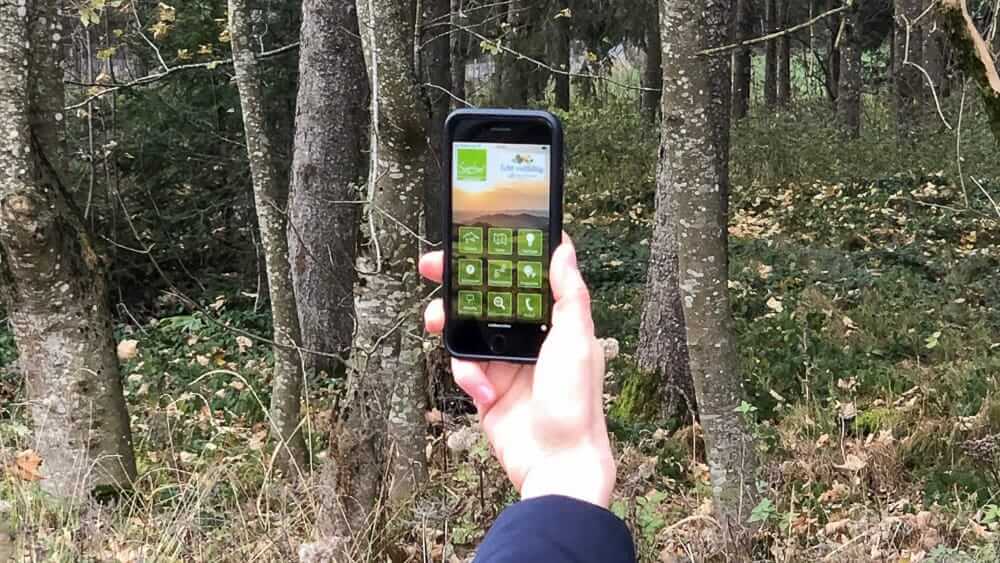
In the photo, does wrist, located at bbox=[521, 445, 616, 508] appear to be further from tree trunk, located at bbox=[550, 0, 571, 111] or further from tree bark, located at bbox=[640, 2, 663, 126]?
tree bark, located at bbox=[640, 2, 663, 126]

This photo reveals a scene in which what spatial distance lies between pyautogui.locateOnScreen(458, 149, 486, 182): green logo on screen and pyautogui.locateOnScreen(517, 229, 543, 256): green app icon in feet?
0.52

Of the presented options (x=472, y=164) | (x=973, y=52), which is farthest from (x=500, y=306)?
(x=973, y=52)

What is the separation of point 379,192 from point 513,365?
212 cm

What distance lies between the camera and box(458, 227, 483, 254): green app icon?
215cm

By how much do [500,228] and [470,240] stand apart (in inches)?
3.2

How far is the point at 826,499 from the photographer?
17.8ft

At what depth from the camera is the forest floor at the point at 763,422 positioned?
3.92 m

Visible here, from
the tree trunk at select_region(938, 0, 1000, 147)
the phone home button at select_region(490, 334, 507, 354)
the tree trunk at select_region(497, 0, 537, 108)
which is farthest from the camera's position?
the tree trunk at select_region(497, 0, 537, 108)

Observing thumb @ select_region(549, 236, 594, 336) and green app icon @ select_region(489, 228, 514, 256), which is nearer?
thumb @ select_region(549, 236, 594, 336)

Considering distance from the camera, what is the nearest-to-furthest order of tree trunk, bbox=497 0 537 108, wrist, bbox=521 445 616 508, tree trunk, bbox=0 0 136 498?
wrist, bbox=521 445 616 508 < tree trunk, bbox=0 0 136 498 < tree trunk, bbox=497 0 537 108

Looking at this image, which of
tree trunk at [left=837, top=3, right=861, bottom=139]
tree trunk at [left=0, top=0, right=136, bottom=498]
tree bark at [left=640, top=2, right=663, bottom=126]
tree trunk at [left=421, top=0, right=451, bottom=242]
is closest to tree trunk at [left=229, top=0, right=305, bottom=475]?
tree trunk at [left=0, top=0, right=136, bottom=498]

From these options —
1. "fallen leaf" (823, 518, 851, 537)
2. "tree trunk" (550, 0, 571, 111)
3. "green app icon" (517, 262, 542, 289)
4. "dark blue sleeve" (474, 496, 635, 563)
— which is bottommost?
"fallen leaf" (823, 518, 851, 537)

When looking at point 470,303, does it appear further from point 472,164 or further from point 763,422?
point 763,422

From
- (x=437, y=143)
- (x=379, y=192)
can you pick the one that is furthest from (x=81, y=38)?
(x=379, y=192)
